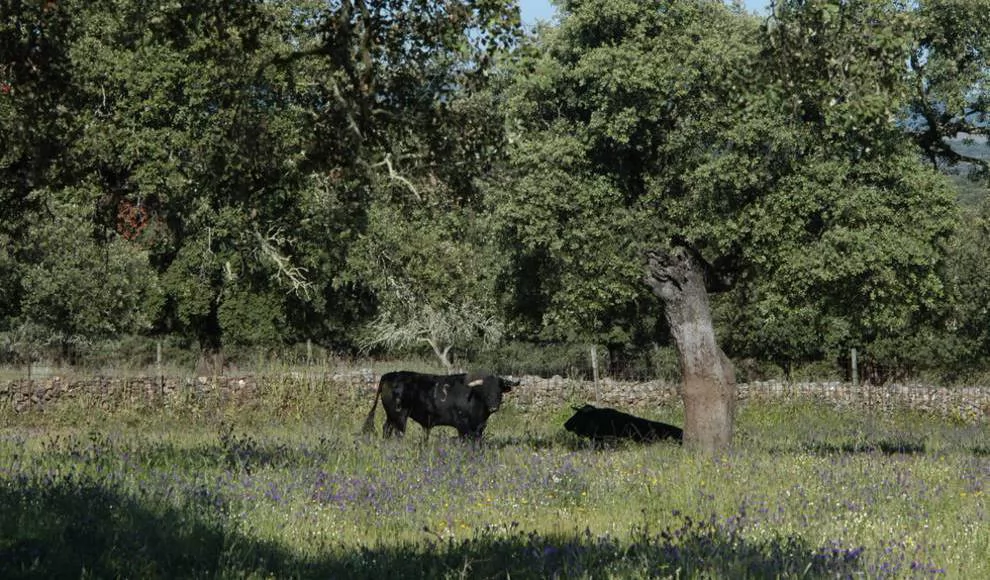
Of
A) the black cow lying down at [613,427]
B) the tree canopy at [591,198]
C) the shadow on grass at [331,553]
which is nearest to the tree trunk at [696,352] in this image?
the black cow lying down at [613,427]

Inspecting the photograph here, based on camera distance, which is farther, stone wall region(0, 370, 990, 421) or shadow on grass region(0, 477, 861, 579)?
stone wall region(0, 370, 990, 421)

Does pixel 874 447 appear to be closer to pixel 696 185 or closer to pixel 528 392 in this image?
pixel 528 392

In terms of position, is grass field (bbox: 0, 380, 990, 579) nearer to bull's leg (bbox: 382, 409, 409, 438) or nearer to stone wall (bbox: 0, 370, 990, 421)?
bull's leg (bbox: 382, 409, 409, 438)

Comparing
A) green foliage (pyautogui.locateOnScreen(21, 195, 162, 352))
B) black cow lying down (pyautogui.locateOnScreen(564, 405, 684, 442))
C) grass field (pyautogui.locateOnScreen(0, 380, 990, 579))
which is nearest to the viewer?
grass field (pyautogui.locateOnScreen(0, 380, 990, 579))

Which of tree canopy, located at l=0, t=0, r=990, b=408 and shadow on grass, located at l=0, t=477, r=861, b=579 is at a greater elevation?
tree canopy, located at l=0, t=0, r=990, b=408

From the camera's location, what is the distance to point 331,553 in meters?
7.52

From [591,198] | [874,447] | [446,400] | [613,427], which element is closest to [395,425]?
[446,400]

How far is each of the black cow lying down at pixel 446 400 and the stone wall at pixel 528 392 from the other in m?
6.94

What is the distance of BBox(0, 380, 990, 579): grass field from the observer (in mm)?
6559

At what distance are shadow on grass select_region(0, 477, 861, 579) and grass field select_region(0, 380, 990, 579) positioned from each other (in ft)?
0.07

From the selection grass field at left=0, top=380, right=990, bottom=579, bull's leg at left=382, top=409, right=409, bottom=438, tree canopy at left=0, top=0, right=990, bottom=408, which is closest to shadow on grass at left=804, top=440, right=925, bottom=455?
grass field at left=0, top=380, right=990, bottom=579

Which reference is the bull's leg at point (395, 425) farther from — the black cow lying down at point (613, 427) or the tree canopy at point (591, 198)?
the tree canopy at point (591, 198)

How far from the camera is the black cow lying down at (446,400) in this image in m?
17.7

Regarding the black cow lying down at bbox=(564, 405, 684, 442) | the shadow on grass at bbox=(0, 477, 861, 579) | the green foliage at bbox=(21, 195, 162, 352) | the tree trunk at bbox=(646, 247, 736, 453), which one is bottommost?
the black cow lying down at bbox=(564, 405, 684, 442)
